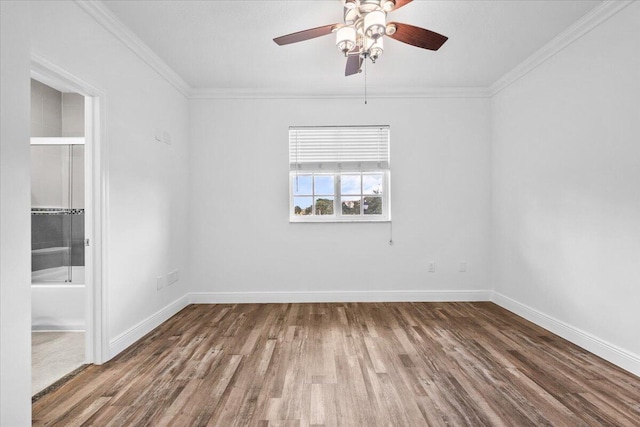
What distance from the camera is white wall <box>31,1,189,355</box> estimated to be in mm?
2457

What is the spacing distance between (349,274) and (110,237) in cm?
274

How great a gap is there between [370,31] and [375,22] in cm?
6

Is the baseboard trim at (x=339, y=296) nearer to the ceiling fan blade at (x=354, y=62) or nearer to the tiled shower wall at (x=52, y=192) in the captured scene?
the tiled shower wall at (x=52, y=192)

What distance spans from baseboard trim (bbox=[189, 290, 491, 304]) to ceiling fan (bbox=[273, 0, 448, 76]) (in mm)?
2953

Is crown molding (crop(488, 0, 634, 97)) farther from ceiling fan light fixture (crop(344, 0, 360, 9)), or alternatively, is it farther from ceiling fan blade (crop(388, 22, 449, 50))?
ceiling fan light fixture (crop(344, 0, 360, 9))

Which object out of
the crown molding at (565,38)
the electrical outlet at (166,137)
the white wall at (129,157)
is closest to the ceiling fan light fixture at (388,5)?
the crown molding at (565,38)

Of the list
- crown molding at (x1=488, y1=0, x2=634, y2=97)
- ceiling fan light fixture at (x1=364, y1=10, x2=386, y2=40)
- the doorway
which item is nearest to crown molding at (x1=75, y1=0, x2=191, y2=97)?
the doorway

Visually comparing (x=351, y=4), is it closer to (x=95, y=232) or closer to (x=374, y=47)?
(x=374, y=47)

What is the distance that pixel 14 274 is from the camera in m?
1.56

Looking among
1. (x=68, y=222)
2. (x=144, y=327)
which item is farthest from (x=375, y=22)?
(x=68, y=222)

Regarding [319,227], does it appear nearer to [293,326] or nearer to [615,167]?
[293,326]

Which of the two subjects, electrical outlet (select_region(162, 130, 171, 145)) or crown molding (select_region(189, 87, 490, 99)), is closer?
electrical outlet (select_region(162, 130, 171, 145))

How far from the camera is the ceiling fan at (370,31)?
2238 millimetres

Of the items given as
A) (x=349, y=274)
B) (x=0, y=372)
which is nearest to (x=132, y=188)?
(x=0, y=372)
